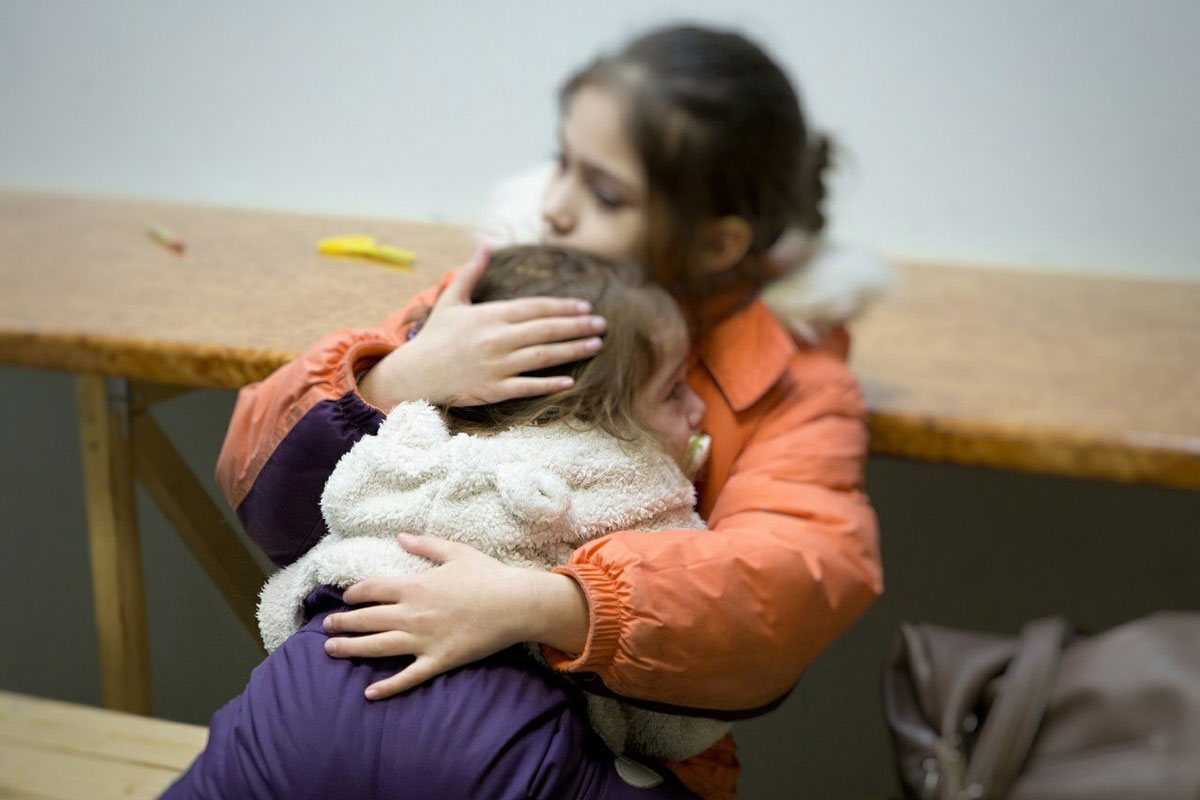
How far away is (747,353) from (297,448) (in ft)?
1.11

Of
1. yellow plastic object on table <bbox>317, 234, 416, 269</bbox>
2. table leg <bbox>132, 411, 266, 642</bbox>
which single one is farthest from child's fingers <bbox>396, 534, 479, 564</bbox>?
yellow plastic object on table <bbox>317, 234, 416, 269</bbox>

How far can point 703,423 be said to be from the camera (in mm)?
797

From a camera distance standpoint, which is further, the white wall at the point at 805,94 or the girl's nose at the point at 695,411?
the white wall at the point at 805,94

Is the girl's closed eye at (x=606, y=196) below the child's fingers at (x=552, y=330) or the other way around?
the other way around

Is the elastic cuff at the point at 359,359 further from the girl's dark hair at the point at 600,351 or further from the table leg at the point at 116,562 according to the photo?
the table leg at the point at 116,562

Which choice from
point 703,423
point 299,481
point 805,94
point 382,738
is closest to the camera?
point 382,738

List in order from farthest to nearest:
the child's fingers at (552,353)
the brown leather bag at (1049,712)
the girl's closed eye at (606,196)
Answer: the girl's closed eye at (606,196)
the child's fingers at (552,353)
the brown leather bag at (1049,712)

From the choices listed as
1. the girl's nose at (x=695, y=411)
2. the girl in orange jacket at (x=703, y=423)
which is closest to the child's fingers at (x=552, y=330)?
the girl in orange jacket at (x=703, y=423)

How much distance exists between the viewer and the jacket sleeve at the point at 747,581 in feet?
2.10

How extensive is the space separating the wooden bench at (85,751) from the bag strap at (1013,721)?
458 mm

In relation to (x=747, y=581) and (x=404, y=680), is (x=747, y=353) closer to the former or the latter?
(x=747, y=581)

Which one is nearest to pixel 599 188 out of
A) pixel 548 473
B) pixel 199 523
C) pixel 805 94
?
pixel 548 473

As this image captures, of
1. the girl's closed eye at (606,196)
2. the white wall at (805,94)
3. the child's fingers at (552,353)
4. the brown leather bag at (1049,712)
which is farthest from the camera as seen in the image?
the white wall at (805,94)

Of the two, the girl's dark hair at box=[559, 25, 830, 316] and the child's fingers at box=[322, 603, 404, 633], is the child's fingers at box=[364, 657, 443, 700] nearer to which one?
the child's fingers at box=[322, 603, 404, 633]
